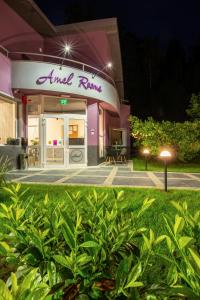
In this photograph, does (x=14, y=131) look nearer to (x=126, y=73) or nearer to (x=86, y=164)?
(x=86, y=164)

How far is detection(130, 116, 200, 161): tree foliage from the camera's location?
16.4 meters

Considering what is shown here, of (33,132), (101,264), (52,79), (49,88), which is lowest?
(101,264)

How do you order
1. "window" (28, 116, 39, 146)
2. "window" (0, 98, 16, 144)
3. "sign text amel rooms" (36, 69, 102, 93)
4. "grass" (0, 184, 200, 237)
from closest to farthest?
"grass" (0, 184, 200, 237)
"window" (0, 98, 16, 144)
"sign text amel rooms" (36, 69, 102, 93)
"window" (28, 116, 39, 146)

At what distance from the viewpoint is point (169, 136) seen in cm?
1667

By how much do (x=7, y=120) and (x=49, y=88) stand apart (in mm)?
2365

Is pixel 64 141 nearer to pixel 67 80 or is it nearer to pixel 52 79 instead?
pixel 67 80

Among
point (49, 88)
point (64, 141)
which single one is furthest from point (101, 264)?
point (64, 141)

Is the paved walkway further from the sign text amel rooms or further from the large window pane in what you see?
the sign text amel rooms

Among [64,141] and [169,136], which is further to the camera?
[169,136]

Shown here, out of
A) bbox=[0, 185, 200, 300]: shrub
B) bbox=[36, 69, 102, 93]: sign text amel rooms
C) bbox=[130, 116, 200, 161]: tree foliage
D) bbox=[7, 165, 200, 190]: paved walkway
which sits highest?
bbox=[36, 69, 102, 93]: sign text amel rooms

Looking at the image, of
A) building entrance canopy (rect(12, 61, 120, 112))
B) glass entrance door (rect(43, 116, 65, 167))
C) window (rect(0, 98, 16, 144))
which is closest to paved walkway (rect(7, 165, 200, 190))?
window (rect(0, 98, 16, 144))

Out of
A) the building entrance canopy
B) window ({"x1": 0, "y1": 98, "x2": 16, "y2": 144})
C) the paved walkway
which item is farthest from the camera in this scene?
the building entrance canopy

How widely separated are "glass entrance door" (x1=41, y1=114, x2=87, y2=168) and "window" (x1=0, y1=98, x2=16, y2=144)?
1.48 metres

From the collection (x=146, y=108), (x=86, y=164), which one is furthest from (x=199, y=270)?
(x=146, y=108)
